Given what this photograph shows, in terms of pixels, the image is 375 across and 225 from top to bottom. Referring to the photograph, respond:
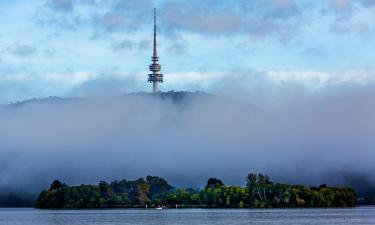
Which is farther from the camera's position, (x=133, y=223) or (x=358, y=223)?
(x=133, y=223)

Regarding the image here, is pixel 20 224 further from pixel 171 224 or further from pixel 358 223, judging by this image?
pixel 358 223

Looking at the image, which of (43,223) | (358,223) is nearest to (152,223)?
(43,223)

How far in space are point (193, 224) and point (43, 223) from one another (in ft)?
125

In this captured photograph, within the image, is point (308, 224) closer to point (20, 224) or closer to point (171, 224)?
point (171, 224)

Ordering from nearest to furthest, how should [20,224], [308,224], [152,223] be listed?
1. [308,224]
2. [152,223]
3. [20,224]

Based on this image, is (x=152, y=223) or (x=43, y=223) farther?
(x=43, y=223)

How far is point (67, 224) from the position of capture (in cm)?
17925

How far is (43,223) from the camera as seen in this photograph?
189 metres

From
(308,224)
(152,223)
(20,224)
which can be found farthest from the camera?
(20,224)

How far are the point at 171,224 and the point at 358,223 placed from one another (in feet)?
113

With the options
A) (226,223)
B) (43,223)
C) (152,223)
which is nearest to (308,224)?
(226,223)

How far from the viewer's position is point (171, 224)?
169 m

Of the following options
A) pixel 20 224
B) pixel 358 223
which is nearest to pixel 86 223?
pixel 20 224

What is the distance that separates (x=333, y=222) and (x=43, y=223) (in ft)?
201
